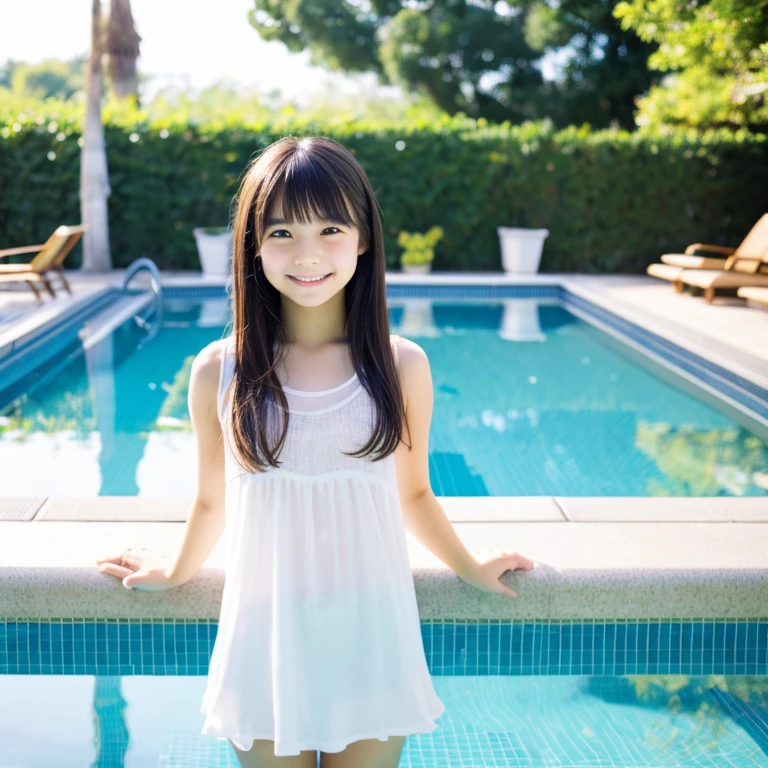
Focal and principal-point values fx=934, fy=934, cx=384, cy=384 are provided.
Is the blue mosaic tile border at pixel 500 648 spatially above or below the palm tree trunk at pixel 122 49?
below

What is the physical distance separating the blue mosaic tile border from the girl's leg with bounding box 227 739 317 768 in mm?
780

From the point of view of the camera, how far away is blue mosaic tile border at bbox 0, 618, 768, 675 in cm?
239

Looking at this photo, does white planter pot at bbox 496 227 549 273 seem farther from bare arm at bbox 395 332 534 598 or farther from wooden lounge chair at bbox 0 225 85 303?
bare arm at bbox 395 332 534 598

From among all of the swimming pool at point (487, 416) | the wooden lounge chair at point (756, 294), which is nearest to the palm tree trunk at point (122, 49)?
the swimming pool at point (487, 416)

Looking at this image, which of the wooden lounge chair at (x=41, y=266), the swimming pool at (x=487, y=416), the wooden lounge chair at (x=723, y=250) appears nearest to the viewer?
the swimming pool at (x=487, y=416)

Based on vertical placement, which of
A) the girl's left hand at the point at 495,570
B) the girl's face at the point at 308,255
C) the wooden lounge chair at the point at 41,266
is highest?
the girl's face at the point at 308,255

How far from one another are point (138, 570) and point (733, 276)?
334 inches

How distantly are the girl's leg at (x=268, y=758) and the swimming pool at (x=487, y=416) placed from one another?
8.99ft

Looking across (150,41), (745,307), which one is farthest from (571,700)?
(150,41)

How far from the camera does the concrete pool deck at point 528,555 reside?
2285 mm

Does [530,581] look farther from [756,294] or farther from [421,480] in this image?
[756,294]

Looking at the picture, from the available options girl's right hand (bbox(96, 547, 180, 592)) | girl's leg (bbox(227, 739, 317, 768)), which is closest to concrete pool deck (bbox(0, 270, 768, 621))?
girl's right hand (bbox(96, 547, 180, 592))

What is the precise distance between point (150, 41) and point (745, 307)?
1040 centimetres

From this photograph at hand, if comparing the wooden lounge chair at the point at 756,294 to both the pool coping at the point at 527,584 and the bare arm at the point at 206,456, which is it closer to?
the pool coping at the point at 527,584
